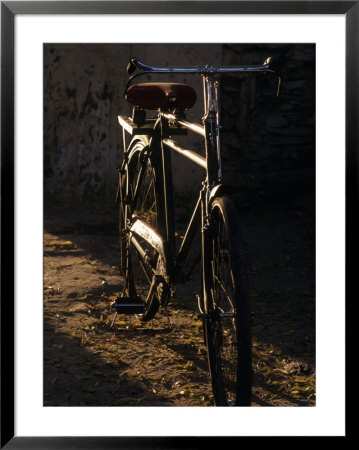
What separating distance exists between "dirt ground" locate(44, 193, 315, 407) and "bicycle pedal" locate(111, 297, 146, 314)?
22cm

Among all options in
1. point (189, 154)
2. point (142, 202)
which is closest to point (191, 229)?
point (189, 154)

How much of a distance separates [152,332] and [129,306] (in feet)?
1.24

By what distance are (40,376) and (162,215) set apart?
1261mm

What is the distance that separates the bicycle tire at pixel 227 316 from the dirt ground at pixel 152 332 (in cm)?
35

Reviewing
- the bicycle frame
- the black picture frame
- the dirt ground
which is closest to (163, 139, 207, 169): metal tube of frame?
the bicycle frame

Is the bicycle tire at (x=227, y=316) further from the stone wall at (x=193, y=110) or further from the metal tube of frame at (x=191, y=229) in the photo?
the stone wall at (x=193, y=110)

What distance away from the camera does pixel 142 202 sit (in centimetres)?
491

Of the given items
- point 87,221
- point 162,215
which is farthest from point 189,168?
point 162,215

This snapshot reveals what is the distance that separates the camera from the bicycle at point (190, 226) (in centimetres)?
325

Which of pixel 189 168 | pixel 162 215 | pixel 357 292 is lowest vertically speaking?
pixel 357 292

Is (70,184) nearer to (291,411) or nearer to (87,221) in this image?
(87,221)

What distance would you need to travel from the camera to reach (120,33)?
350cm

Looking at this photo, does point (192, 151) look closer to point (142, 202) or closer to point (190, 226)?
point (190, 226)

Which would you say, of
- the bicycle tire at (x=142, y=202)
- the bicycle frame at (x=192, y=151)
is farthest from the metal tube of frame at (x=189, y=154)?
the bicycle tire at (x=142, y=202)
